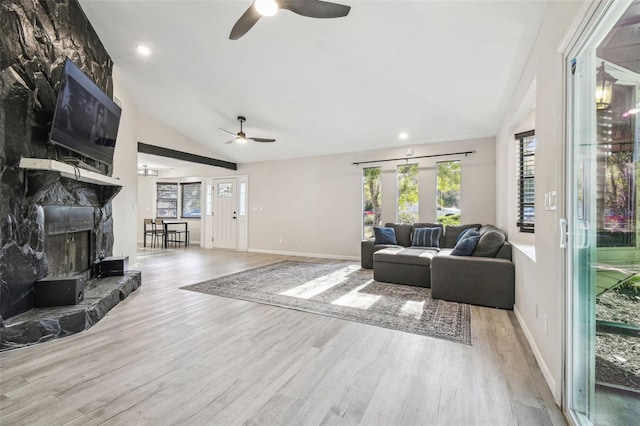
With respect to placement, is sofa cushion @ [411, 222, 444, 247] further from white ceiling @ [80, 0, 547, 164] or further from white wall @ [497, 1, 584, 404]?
white wall @ [497, 1, 584, 404]

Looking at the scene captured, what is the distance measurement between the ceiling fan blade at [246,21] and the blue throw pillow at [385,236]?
3.96 m

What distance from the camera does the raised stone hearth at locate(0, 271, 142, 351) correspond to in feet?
7.36

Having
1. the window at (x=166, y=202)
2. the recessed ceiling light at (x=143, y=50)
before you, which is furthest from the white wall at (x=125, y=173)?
the window at (x=166, y=202)

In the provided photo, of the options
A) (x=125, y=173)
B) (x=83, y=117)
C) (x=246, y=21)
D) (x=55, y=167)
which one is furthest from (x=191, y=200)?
(x=246, y=21)

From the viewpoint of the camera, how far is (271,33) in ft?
10.7

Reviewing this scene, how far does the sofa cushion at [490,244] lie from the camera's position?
3.47 m

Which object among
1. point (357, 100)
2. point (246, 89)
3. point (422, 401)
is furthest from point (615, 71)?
point (246, 89)

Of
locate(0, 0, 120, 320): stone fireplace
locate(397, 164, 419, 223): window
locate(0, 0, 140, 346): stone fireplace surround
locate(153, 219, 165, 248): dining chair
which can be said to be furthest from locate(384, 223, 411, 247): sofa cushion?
locate(153, 219, 165, 248): dining chair

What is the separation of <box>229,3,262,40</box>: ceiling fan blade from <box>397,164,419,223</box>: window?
4.35m

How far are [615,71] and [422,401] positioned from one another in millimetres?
1863

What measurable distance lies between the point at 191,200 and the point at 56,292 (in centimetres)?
737

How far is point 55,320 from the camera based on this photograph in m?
2.42

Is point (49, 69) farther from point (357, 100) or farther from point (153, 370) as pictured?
point (357, 100)

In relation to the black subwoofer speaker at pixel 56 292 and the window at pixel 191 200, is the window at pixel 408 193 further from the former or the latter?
the window at pixel 191 200
